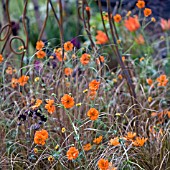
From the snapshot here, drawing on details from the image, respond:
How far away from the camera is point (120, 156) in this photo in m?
2.07

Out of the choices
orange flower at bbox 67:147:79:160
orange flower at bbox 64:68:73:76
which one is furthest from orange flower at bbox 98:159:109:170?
orange flower at bbox 64:68:73:76

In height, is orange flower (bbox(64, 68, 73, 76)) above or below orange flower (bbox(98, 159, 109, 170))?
above

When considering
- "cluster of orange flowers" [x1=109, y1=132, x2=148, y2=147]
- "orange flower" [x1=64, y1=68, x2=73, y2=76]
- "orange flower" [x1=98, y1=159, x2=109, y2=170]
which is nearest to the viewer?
"orange flower" [x1=98, y1=159, x2=109, y2=170]

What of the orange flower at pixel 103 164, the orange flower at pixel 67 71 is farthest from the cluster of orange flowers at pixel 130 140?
the orange flower at pixel 67 71

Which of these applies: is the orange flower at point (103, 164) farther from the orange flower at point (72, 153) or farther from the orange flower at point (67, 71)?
A: the orange flower at point (67, 71)

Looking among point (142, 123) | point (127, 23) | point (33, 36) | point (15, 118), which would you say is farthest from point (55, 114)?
point (33, 36)

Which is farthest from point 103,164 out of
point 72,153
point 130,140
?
point 130,140

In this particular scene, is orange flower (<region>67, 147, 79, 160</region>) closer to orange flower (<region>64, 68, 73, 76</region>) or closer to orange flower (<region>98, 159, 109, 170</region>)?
orange flower (<region>98, 159, 109, 170</region>)

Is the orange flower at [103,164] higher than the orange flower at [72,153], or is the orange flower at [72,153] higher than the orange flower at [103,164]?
the orange flower at [72,153]

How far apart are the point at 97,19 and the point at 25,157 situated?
3.04m

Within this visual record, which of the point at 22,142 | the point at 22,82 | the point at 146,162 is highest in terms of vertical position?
the point at 22,82

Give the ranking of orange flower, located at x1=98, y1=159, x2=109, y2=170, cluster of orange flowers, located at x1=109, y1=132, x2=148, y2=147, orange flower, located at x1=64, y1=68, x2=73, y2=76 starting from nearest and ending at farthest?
orange flower, located at x1=98, y1=159, x2=109, y2=170 → cluster of orange flowers, located at x1=109, y1=132, x2=148, y2=147 → orange flower, located at x1=64, y1=68, x2=73, y2=76

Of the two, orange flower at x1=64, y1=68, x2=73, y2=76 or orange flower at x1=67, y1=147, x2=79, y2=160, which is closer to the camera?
orange flower at x1=67, y1=147, x2=79, y2=160

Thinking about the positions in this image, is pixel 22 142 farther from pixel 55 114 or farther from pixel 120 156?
pixel 120 156
